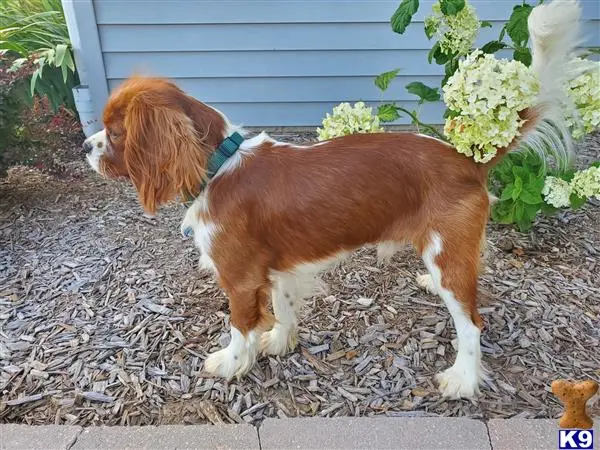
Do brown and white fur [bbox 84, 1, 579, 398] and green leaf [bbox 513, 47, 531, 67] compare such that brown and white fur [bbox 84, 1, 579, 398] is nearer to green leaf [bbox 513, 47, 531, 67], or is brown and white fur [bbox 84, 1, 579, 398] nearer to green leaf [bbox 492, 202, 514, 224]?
green leaf [bbox 513, 47, 531, 67]

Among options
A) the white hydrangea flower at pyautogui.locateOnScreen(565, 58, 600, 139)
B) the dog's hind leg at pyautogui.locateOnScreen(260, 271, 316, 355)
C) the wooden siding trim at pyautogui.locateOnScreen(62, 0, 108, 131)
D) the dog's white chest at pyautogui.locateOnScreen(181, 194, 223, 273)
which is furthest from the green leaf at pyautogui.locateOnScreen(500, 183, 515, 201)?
the wooden siding trim at pyautogui.locateOnScreen(62, 0, 108, 131)

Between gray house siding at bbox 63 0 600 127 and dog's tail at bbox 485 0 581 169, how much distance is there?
2665 mm

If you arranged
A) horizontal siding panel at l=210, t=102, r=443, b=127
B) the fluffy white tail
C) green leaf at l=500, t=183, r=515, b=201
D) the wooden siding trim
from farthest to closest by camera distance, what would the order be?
horizontal siding panel at l=210, t=102, r=443, b=127, the wooden siding trim, green leaf at l=500, t=183, r=515, b=201, the fluffy white tail

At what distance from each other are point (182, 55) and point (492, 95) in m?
3.37

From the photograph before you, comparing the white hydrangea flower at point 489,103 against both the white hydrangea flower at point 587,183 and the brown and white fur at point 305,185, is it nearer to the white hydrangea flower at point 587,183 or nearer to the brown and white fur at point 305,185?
the brown and white fur at point 305,185

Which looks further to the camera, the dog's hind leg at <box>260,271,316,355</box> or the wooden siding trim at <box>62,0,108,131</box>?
the wooden siding trim at <box>62,0,108,131</box>

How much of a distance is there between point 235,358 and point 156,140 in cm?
110

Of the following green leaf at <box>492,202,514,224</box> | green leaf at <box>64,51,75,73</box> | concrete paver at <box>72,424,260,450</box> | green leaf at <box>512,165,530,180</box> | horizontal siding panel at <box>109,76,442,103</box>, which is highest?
green leaf at <box>64,51,75,73</box>

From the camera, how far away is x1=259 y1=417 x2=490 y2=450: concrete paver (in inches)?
85.0

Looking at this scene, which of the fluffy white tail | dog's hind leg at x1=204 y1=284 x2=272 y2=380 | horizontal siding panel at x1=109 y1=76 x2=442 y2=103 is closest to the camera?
the fluffy white tail

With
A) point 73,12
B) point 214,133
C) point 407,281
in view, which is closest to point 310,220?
point 214,133

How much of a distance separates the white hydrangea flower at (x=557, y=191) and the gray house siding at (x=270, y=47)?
90.8 inches

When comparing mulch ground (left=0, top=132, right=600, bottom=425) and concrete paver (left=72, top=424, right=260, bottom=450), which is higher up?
concrete paver (left=72, top=424, right=260, bottom=450)

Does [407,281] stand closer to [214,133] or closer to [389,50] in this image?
[214,133]
